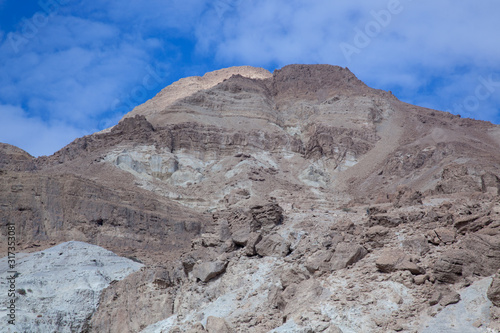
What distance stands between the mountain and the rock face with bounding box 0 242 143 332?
5.47 ft

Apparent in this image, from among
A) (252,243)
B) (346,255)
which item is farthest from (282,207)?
(346,255)

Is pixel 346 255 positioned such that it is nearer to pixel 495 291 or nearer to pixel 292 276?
pixel 292 276

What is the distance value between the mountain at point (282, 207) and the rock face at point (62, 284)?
65.6 inches

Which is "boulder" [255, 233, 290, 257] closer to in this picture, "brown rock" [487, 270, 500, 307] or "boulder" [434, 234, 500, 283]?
"boulder" [434, 234, 500, 283]

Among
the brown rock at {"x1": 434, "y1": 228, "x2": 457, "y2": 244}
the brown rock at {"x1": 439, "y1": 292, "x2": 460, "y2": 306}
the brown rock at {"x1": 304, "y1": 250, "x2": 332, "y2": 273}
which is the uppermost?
the brown rock at {"x1": 434, "y1": 228, "x2": 457, "y2": 244}

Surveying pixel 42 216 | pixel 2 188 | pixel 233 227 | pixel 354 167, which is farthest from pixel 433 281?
pixel 354 167

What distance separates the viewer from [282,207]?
2841 centimetres

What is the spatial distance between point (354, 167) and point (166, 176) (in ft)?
80.2

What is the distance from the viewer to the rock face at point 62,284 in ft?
89.8

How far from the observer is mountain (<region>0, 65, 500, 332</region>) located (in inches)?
573

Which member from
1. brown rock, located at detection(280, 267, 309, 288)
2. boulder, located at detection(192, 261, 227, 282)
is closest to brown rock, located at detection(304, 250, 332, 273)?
brown rock, located at detection(280, 267, 309, 288)

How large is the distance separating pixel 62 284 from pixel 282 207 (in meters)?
12.8

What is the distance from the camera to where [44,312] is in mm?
27953

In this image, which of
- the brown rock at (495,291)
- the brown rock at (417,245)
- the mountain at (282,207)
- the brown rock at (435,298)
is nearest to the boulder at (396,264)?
the mountain at (282,207)
